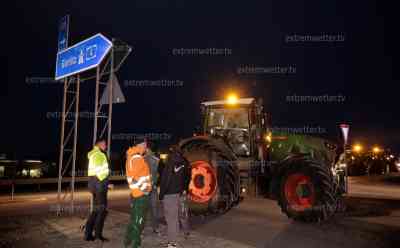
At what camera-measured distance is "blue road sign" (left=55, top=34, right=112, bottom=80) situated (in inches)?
354

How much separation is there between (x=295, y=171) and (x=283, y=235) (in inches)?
74.0

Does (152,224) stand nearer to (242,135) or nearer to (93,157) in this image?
(93,157)

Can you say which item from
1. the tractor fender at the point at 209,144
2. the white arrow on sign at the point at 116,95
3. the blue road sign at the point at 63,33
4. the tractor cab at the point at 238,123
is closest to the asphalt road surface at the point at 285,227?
the tractor fender at the point at 209,144

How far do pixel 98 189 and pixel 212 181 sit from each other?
122 inches

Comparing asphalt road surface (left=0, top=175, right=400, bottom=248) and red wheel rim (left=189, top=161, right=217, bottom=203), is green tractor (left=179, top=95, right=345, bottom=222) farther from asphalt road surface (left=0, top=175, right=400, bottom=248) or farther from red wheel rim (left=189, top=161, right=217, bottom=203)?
asphalt road surface (left=0, top=175, right=400, bottom=248)

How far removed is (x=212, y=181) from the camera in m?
9.40

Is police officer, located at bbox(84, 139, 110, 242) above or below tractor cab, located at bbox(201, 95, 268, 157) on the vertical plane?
below

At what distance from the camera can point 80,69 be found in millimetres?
9672

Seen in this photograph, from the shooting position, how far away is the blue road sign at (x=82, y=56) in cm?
900

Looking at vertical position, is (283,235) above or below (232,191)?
below

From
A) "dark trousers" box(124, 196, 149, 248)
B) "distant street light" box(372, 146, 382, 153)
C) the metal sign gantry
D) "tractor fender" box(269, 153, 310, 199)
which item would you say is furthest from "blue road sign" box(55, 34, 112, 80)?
"distant street light" box(372, 146, 382, 153)

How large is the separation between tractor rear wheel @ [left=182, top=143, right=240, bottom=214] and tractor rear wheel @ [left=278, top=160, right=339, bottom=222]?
1178 millimetres

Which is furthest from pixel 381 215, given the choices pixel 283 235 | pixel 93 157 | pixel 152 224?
pixel 93 157

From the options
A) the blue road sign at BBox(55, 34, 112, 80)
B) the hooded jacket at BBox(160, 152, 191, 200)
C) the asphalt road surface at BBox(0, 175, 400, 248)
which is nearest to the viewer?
the hooded jacket at BBox(160, 152, 191, 200)
